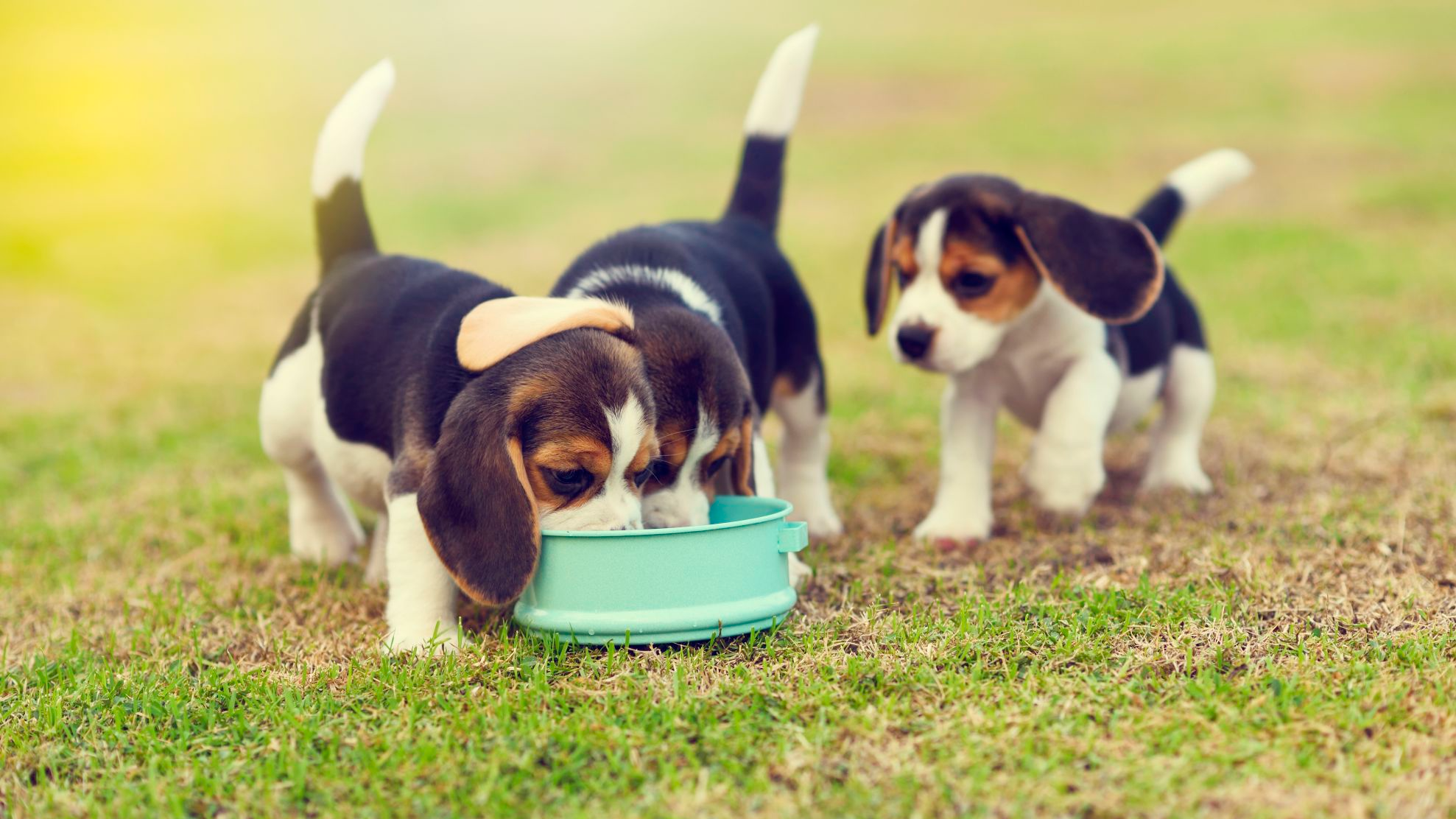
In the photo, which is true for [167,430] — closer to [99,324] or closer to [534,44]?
[99,324]

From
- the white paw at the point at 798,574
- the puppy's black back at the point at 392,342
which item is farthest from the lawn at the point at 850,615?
the puppy's black back at the point at 392,342

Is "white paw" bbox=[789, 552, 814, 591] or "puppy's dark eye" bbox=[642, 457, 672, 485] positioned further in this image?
"white paw" bbox=[789, 552, 814, 591]

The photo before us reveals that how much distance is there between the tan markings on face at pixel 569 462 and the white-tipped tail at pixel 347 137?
1720 millimetres

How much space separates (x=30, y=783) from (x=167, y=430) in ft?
14.2

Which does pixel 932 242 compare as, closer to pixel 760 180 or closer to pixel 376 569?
pixel 760 180

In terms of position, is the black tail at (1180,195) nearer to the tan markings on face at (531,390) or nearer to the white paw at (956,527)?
the white paw at (956,527)

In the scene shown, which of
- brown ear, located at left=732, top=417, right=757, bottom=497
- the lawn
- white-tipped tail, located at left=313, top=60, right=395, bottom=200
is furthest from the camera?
white-tipped tail, located at left=313, top=60, right=395, bottom=200

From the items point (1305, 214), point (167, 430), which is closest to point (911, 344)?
point (167, 430)

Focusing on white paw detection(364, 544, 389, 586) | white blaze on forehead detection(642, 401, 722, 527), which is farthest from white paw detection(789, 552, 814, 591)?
white paw detection(364, 544, 389, 586)

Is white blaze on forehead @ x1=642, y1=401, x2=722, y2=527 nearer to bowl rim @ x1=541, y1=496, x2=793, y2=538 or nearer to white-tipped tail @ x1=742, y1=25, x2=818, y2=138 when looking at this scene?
bowl rim @ x1=541, y1=496, x2=793, y2=538

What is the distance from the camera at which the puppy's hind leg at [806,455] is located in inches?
186

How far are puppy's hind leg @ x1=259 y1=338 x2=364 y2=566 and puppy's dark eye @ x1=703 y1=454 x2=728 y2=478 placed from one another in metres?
1.33

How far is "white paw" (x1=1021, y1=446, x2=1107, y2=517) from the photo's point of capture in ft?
14.3

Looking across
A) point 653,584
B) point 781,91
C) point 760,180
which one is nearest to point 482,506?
point 653,584
